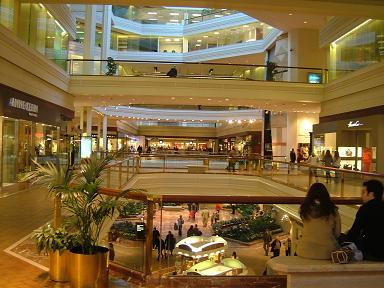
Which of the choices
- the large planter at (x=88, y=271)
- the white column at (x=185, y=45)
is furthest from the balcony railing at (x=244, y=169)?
the white column at (x=185, y=45)

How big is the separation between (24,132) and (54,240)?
10.5 m

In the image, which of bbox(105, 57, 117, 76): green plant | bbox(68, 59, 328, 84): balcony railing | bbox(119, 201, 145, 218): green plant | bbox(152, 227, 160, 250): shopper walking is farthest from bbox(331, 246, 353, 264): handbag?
bbox(105, 57, 117, 76): green plant

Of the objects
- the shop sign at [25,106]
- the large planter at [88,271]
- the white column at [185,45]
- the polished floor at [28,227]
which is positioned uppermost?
the white column at [185,45]

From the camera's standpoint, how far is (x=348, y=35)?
18.0 meters

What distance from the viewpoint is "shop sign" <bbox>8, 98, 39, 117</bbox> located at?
1226 cm

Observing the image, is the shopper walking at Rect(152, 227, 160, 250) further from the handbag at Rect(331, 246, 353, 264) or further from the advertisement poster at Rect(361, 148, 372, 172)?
the advertisement poster at Rect(361, 148, 372, 172)

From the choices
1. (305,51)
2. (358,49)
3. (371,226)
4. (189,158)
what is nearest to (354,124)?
(358,49)

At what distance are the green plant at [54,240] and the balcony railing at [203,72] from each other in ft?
52.7

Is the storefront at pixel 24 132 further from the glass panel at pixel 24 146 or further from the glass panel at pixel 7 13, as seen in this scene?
the glass panel at pixel 7 13

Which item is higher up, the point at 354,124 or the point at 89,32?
the point at 89,32

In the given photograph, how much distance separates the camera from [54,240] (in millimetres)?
4094

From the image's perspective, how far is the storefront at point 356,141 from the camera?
14.0 meters

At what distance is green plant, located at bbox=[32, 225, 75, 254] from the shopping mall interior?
2 cm

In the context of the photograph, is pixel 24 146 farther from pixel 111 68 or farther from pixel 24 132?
pixel 111 68
